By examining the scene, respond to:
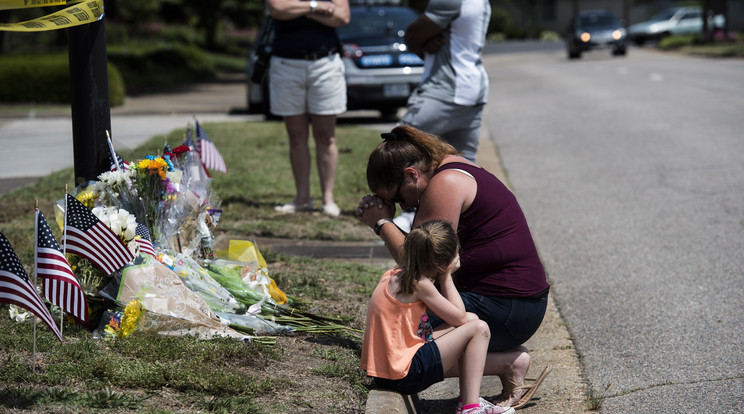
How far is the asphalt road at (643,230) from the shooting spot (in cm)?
397

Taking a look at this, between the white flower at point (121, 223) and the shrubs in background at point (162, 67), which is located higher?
the white flower at point (121, 223)

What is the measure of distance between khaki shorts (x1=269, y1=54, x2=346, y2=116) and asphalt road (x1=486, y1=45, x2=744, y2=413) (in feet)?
6.12

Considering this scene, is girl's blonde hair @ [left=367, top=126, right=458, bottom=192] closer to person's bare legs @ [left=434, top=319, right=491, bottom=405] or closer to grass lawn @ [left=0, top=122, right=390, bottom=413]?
person's bare legs @ [left=434, top=319, right=491, bottom=405]

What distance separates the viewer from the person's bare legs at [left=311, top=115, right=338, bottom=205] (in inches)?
262

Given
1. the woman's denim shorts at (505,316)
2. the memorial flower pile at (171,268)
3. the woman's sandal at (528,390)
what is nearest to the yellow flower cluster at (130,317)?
the memorial flower pile at (171,268)

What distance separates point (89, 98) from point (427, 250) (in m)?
2.00

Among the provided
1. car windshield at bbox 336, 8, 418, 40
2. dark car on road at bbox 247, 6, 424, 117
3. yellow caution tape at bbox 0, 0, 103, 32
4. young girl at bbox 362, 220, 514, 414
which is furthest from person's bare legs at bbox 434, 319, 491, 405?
car windshield at bbox 336, 8, 418, 40

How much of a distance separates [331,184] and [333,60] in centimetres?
95

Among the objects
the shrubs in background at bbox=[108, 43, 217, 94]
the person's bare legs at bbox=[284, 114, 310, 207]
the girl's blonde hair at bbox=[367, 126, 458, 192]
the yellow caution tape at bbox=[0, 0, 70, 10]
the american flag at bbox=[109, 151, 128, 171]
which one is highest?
the yellow caution tape at bbox=[0, 0, 70, 10]

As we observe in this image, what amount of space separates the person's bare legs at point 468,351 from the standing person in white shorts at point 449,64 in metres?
2.22

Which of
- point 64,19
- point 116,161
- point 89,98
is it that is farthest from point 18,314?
point 64,19

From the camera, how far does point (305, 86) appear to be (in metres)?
6.55

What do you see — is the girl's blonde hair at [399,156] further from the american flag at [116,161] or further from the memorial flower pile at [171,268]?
the american flag at [116,161]

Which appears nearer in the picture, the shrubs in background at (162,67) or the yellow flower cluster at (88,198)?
the yellow flower cluster at (88,198)
